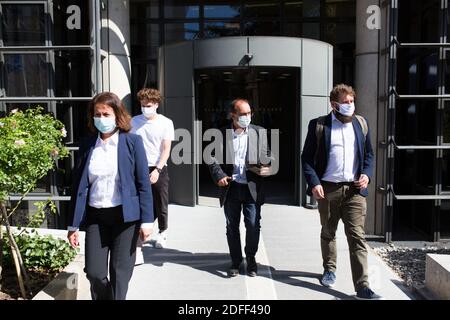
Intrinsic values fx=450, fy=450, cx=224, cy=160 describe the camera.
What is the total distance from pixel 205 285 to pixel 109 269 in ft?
4.37

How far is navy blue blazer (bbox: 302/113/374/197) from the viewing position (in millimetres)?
4109

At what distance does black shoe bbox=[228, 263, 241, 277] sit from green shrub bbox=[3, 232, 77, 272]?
158 centimetres

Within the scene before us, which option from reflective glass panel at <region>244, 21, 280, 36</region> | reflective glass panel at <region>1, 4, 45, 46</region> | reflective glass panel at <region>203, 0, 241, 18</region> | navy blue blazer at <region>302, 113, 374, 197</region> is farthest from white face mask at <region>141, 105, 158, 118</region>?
reflective glass panel at <region>203, 0, 241, 18</region>

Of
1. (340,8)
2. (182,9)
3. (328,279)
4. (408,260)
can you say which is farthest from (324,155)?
(182,9)

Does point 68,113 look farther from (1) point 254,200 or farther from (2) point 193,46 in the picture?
(1) point 254,200

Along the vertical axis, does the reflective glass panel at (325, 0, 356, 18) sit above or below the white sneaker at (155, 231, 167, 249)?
above

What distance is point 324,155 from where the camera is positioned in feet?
13.7

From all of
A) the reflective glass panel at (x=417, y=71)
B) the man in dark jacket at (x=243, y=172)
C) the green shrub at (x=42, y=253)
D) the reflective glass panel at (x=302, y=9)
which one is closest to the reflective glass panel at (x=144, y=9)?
the reflective glass panel at (x=302, y=9)

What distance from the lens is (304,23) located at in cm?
995

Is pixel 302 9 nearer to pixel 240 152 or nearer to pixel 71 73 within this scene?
pixel 71 73

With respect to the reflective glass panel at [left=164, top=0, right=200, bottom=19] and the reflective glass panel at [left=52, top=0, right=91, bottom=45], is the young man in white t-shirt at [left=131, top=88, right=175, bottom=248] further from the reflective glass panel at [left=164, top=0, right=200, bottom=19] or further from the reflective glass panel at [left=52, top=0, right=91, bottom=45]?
the reflective glass panel at [left=164, top=0, right=200, bottom=19]

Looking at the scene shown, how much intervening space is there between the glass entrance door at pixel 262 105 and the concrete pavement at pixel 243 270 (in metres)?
2.41

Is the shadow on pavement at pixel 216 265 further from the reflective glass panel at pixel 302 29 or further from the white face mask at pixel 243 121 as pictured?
the reflective glass panel at pixel 302 29
